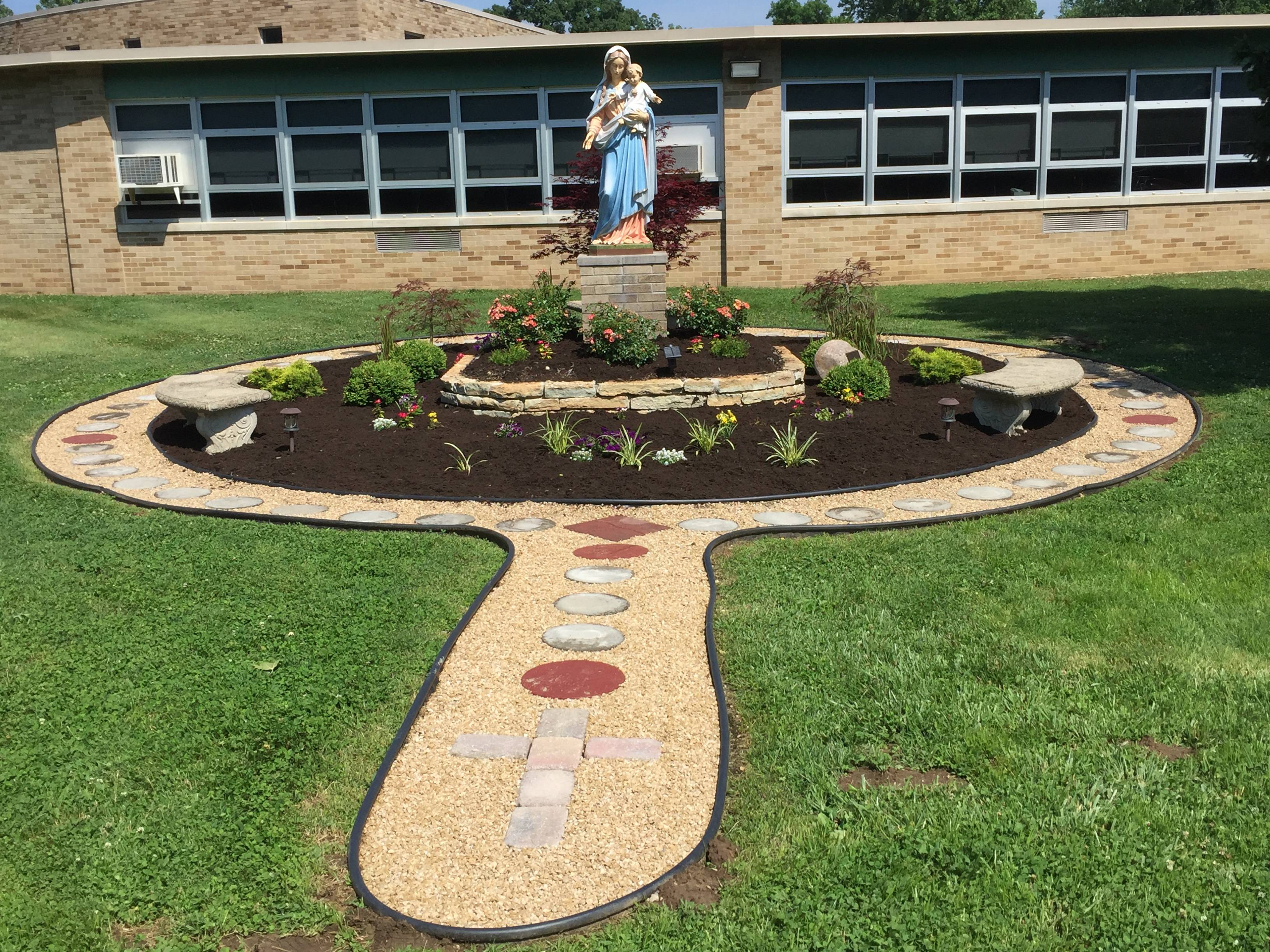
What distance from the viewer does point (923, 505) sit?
7641 mm

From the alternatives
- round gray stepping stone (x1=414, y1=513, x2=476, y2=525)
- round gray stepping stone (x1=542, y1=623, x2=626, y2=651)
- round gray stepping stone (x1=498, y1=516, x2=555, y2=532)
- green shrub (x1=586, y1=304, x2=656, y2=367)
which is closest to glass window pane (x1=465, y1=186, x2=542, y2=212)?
green shrub (x1=586, y1=304, x2=656, y2=367)

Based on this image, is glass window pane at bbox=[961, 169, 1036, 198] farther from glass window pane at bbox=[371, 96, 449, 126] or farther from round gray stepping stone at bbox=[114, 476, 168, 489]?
round gray stepping stone at bbox=[114, 476, 168, 489]

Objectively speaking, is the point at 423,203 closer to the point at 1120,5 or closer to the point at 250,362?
the point at 250,362

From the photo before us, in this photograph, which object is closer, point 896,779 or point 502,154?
point 896,779

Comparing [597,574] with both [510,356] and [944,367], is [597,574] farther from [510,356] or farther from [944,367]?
[944,367]

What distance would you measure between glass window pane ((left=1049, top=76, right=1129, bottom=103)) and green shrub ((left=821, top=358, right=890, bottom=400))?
11.9 metres

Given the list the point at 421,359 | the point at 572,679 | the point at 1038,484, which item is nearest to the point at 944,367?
the point at 1038,484

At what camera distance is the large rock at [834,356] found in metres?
11.1

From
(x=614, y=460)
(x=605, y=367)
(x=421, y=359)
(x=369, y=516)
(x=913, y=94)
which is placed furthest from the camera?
(x=913, y=94)

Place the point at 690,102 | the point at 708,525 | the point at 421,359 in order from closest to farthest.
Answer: the point at 708,525
the point at 421,359
the point at 690,102

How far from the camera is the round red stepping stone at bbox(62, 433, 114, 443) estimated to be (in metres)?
9.95

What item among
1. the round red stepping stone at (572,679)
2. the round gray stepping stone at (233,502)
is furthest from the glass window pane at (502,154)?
the round red stepping stone at (572,679)

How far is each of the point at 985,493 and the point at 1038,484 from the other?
48 cm

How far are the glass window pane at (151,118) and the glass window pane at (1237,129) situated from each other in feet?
59.9
